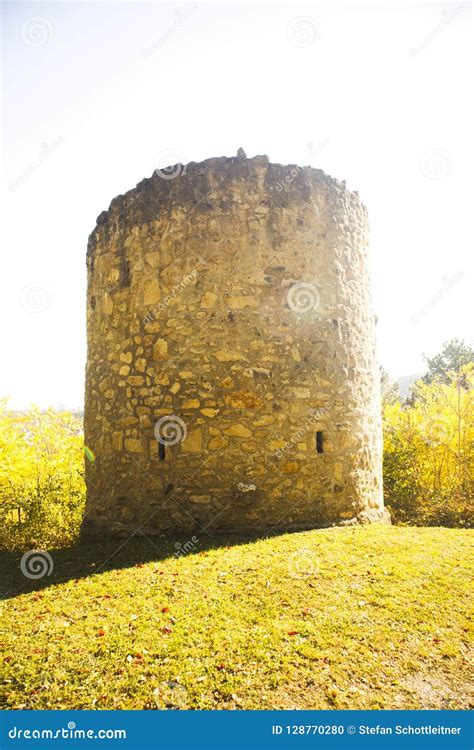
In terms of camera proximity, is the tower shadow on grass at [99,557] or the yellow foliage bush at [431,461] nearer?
the tower shadow on grass at [99,557]

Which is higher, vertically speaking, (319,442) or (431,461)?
(319,442)

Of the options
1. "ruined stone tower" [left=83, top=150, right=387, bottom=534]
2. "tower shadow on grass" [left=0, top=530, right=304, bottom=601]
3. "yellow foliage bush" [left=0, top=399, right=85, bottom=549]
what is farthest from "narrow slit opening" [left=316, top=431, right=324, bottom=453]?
"yellow foliage bush" [left=0, top=399, right=85, bottom=549]

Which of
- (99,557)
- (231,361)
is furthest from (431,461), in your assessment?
(99,557)

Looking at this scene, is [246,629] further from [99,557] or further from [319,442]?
[319,442]

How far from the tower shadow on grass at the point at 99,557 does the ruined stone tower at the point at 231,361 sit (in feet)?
1.00

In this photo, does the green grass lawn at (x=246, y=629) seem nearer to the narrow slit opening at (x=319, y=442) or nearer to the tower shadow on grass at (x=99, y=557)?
the tower shadow on grass at (x=99, y=557)

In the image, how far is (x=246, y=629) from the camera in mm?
3943

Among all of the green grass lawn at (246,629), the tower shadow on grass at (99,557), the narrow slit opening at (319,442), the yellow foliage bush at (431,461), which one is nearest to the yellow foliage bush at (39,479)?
the tower shadow on grass at (99,557)

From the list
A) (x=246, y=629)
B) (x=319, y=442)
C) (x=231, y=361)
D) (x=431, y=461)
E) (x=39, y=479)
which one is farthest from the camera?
(x=431, y=461)

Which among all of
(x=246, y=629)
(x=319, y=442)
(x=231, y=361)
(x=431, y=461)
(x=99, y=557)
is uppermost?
(x=231, y=361)

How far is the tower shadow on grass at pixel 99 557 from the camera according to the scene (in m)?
5.44

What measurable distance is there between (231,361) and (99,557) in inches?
129

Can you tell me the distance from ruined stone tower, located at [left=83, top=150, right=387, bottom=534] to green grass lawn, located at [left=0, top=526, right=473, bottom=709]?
101 cm

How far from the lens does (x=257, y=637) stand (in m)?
3.82
